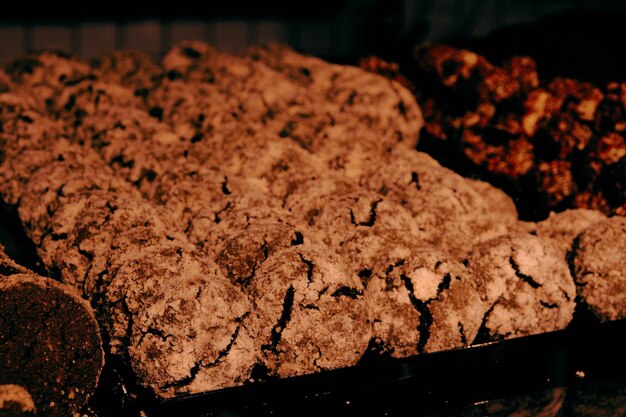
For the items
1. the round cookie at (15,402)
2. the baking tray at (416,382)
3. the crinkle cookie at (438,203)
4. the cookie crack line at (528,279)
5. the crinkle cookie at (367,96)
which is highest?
the crinkle cookie at (367,96)

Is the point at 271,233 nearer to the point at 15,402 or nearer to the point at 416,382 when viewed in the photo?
the point at 416,382

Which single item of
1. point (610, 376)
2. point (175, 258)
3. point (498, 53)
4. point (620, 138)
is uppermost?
point (498, 53)

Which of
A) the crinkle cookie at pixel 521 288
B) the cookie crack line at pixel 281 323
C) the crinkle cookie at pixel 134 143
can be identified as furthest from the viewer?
the crinkle cookie at pixel 134 143

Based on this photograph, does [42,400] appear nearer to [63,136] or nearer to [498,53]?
[63,136]

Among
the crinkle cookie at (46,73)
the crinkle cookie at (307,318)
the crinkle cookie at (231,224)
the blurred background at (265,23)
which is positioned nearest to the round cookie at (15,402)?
the crinkle cookie at (307,318)

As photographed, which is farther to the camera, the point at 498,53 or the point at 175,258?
the point at 498,53

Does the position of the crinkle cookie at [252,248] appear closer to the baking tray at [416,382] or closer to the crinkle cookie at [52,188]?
the baking tray at [416,382]

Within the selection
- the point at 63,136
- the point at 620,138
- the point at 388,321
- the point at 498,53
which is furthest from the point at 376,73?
the point at 388,321

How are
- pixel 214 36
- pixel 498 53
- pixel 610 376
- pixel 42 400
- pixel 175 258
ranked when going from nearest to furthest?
pixel 42 400 → pixel 175 258 → pixel 610 376 → pixel 498 53 → pixel 214 36
